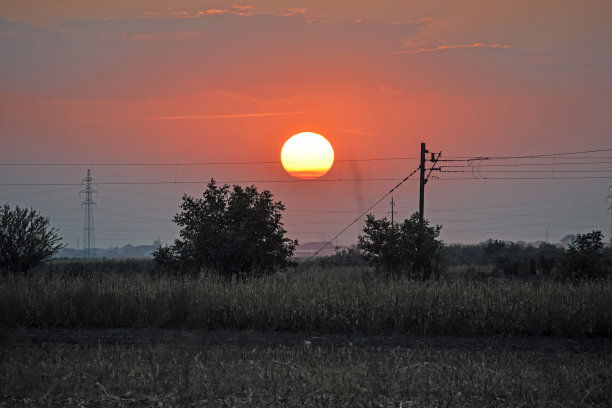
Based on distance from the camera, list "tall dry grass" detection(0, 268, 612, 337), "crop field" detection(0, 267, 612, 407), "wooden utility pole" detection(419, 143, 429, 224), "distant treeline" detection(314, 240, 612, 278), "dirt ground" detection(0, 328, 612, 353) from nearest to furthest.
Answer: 1. "crop field" detection(0, 267, 612, 407)
2. "dirt ground" detection(0, 328, 612, 353)
3. "tall dry grass" detection(0, 268, 612, 337)
4. "wooden utility pole" detection(419, 143, 429, 224)
5. "distant treeline" detection(314, 240, 612, 278)

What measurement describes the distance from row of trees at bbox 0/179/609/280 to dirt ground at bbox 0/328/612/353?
12438 mm

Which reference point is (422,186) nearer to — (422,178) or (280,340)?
(422,178)

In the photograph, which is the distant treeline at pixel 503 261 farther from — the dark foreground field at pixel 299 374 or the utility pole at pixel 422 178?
the dark foreground field at pixel 299 374

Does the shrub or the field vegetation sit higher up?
the shrub

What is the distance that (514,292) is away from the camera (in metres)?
21.1

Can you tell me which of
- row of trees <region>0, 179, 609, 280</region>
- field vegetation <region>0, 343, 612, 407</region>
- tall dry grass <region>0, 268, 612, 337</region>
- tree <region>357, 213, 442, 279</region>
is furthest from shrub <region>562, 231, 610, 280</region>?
field vegetation <region>0, 343, 612, 407</region>

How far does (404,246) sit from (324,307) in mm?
15710

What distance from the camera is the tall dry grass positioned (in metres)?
19.7

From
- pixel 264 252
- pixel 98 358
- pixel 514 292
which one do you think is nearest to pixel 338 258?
pixel 264 252

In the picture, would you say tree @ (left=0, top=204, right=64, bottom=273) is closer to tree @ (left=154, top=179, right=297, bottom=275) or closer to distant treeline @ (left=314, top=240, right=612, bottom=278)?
tree @ (left=154, top=179, right=297, bottom=275)

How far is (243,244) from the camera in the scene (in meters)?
33.0

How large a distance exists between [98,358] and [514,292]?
43.1 feet

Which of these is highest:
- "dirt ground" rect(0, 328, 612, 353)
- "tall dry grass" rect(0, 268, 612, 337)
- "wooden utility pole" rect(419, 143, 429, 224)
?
"wooden utility pole" rect(419, 143, 429, 224)

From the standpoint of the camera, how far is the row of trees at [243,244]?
32.2 m
